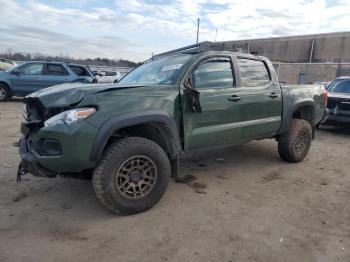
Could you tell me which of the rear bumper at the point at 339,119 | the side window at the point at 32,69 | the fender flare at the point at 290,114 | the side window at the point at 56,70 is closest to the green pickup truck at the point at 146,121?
the fender flare at the point at 290,114

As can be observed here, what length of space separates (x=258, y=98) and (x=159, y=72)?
155 centimetres

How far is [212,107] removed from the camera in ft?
15.6

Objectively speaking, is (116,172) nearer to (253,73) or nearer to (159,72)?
(159,72)

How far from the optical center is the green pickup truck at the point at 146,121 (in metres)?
3.74

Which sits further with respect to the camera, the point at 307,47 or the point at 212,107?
the point at 307,47

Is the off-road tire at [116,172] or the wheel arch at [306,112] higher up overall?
the wheel arch at [306,112]

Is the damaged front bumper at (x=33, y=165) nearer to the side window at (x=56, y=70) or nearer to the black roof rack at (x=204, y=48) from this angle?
the black roof rack at (x=204, y=48)

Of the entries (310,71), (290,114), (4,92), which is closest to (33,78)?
(4,92)

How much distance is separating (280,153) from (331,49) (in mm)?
52932

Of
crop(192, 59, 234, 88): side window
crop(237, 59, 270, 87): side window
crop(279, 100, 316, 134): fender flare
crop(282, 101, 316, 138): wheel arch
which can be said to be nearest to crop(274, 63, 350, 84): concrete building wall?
crop(282, 101, 316, 138): wheel arch

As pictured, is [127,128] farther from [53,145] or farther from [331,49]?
[331,49]

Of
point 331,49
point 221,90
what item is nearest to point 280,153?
point 221,90

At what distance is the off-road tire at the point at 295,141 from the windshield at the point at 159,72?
240 cm

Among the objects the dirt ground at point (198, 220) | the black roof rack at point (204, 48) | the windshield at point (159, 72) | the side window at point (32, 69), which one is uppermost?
the black roof rack at point (204, 48)
